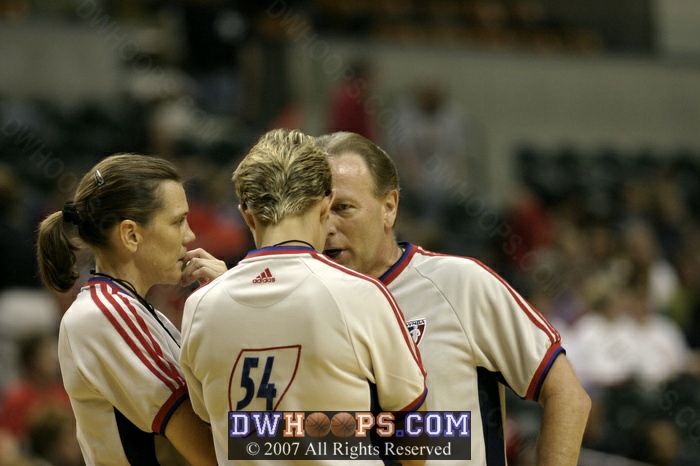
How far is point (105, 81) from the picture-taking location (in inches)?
448

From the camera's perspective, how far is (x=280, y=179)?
7.94ft

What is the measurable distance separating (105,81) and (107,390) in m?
9.23

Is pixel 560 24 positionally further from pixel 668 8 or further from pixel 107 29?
pixel 107 29

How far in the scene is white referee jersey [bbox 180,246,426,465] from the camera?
7.73ft

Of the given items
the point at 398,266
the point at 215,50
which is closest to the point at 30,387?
the point at 398,266

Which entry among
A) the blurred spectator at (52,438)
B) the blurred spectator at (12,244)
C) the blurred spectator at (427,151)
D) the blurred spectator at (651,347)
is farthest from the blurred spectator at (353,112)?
the blurred spectator at (52,438)

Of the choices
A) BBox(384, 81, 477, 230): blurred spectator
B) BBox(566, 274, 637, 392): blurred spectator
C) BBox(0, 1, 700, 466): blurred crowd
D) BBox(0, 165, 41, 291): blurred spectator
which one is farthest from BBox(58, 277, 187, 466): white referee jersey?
BBox(384, 81, 477, 230): blurred spectator

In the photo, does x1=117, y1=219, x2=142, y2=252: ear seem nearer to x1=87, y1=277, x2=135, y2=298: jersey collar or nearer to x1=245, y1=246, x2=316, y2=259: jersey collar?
x1=87, y1=277, x2=135, y2=298: jersey collar

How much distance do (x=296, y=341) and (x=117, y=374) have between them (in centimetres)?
52

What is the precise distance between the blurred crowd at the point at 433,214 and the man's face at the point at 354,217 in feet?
9.57

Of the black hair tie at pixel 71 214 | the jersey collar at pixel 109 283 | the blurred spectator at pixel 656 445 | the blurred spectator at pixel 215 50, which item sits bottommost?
the jersey collar at pixel 109 283

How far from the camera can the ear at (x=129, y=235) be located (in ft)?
8.99

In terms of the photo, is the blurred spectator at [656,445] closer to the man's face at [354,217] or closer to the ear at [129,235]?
the man's face at [354,217]

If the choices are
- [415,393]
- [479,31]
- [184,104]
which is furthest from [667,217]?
[415,393]
